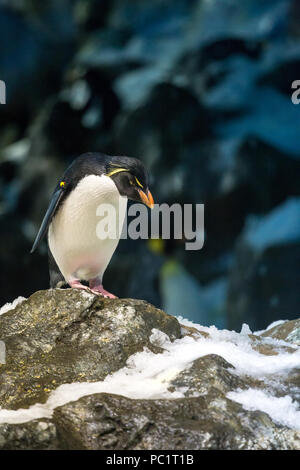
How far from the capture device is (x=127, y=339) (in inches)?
57.1

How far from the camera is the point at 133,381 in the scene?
1.32m

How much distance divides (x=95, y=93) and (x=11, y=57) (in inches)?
35.5

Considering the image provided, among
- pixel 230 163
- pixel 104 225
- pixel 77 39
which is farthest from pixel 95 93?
pixel 104 225

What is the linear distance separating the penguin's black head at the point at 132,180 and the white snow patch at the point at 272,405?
80 centimetres

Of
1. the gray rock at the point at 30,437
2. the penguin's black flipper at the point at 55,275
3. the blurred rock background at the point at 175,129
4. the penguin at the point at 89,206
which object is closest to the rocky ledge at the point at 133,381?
the gray rock at the point at 30,437

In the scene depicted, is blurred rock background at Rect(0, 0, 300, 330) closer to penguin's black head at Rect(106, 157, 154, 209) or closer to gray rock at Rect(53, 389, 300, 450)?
penguin's black head at Rect(106, 157, 154, 209)

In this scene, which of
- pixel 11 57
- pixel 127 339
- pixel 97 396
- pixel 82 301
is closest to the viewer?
pixel 97 396

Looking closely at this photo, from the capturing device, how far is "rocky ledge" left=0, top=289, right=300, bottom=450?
114cm

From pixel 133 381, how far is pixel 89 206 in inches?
30.9

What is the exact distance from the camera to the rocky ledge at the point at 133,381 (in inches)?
44.8

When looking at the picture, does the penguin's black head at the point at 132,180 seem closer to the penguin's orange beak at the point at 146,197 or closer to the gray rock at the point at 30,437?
the penguin's orange beak at the point at 146,197

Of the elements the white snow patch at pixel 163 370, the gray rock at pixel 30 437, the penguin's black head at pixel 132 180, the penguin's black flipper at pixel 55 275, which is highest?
the penguin's black head at pixel 132 180

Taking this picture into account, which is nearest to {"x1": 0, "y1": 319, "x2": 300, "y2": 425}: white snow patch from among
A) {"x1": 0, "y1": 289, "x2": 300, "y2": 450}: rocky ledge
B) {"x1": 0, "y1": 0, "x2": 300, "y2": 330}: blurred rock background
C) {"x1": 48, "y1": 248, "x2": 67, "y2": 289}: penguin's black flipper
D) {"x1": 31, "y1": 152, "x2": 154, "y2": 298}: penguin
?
{"x1": 0, "y1": 289, "x2": 300, "y2": 450}: rocky ledge
